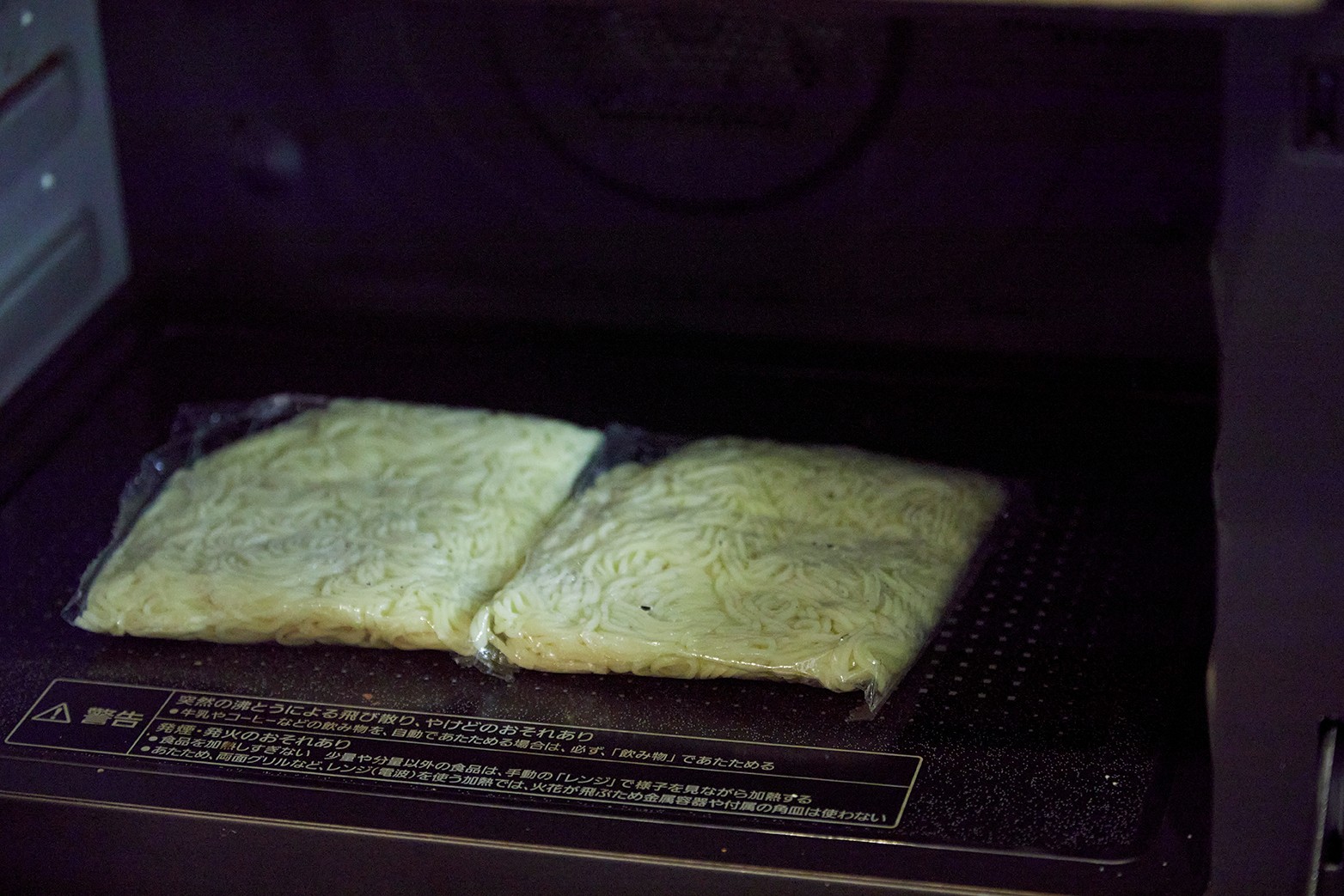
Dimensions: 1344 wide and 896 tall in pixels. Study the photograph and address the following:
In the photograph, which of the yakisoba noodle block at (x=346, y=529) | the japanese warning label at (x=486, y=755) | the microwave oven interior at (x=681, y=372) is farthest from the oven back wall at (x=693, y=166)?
the japanese warning label at (x=486, y=755)

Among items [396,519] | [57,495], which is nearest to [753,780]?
[396,519]

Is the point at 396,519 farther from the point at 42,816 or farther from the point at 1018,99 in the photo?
the point at 1018,99

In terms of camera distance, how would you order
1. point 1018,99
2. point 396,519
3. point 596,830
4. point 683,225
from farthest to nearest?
point 683,225, point 1018,99, point 396,519, point 596,830

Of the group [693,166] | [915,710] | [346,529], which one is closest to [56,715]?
[346,529]

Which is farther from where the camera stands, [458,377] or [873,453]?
[458,377]

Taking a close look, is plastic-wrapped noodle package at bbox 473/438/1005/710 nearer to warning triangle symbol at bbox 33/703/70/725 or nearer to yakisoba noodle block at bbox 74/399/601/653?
yakisoba noodle block at bbox 74/399/601/653

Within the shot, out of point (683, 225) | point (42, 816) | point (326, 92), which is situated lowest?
point (42, 816)
